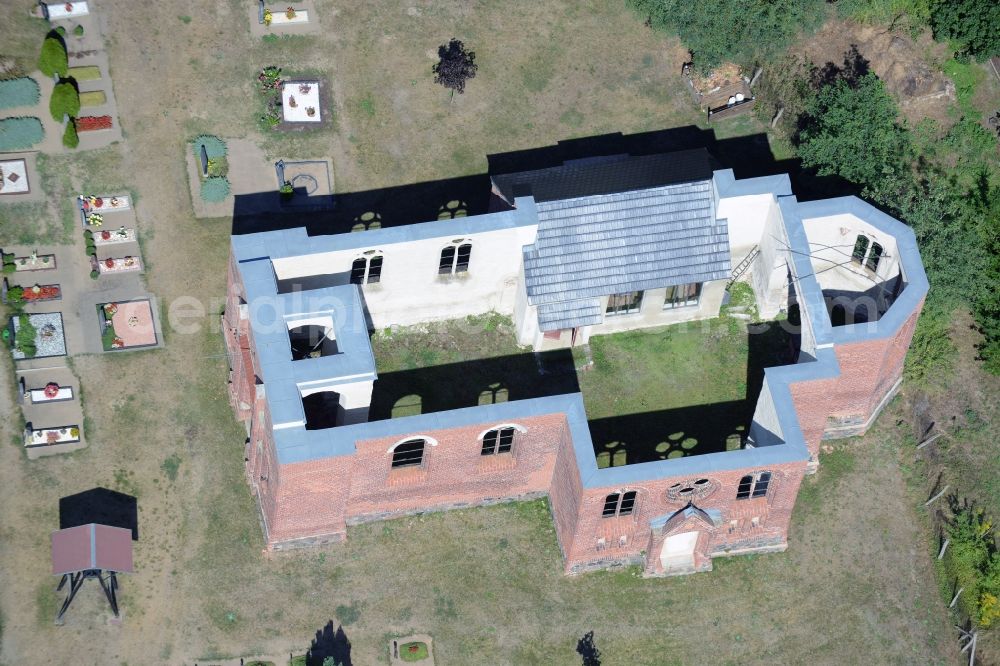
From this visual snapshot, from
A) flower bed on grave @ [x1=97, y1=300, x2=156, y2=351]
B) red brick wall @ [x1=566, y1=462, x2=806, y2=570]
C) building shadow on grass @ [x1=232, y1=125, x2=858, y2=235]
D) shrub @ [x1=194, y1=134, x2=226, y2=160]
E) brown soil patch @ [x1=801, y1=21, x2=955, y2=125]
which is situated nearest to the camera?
red brick wall @ [x1=566, y1=462, x2=806, y2=570]

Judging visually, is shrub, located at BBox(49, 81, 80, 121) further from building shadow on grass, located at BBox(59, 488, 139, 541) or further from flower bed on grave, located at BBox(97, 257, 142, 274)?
building shadow on grass, located at BBox(59, 488, 139, 541)

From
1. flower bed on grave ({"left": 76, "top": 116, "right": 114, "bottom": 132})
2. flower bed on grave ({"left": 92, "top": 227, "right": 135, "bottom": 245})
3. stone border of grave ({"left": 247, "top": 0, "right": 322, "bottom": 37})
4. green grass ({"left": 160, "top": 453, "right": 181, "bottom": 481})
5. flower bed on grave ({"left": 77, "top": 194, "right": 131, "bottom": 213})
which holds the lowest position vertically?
green grass ({"left": 160, "top": 453, "right": 181, "bottom": 481})

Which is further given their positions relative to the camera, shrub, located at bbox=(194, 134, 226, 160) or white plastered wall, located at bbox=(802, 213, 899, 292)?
shrub, located at bbox=(194, 134, 226, 160)

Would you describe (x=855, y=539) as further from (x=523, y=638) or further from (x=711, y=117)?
(x=711, y=117)

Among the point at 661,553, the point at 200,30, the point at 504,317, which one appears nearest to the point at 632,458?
the point at 661,553

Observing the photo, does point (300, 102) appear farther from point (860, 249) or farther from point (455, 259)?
point (860, 249)

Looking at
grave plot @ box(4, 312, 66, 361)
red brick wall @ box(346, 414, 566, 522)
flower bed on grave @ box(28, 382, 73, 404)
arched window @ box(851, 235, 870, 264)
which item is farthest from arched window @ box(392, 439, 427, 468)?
arched window @ box(851, 235, 870, 264)

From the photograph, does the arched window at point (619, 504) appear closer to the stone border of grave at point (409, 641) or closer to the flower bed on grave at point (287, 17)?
the stone border of grave at point (409, 641)
